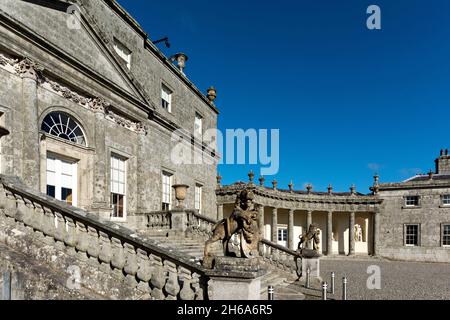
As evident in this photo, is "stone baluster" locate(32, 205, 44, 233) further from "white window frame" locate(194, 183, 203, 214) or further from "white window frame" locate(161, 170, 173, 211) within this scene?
"white window frame" locate(194, 183, 203, 214)

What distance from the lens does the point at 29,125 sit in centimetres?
831

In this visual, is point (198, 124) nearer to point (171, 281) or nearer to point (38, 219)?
point (38, 219)

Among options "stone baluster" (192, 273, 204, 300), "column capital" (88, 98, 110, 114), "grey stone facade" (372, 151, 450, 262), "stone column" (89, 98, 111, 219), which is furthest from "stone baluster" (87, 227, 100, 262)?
"grey stone facade" (372, 151, 450, 262)

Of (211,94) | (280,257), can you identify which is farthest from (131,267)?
(211,94)

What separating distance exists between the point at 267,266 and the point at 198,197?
8889 mm

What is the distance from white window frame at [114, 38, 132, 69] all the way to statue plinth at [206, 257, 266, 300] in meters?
11.1

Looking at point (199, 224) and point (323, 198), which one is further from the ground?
point (199, 224)

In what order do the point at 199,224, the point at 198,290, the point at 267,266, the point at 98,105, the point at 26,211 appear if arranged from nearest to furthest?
the point at 198,290 < the point at 26,211 < the point at 98,105 < the point at 267,266 < the point at 199,224

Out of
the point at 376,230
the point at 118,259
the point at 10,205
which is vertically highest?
the point at 10,205

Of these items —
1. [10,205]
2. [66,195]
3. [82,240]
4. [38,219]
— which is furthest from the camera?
[66,195]

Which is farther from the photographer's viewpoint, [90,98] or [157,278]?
[90,98]

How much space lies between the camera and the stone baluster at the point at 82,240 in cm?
544

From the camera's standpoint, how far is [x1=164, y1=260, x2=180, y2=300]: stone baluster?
506cm

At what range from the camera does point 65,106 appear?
980 cm
